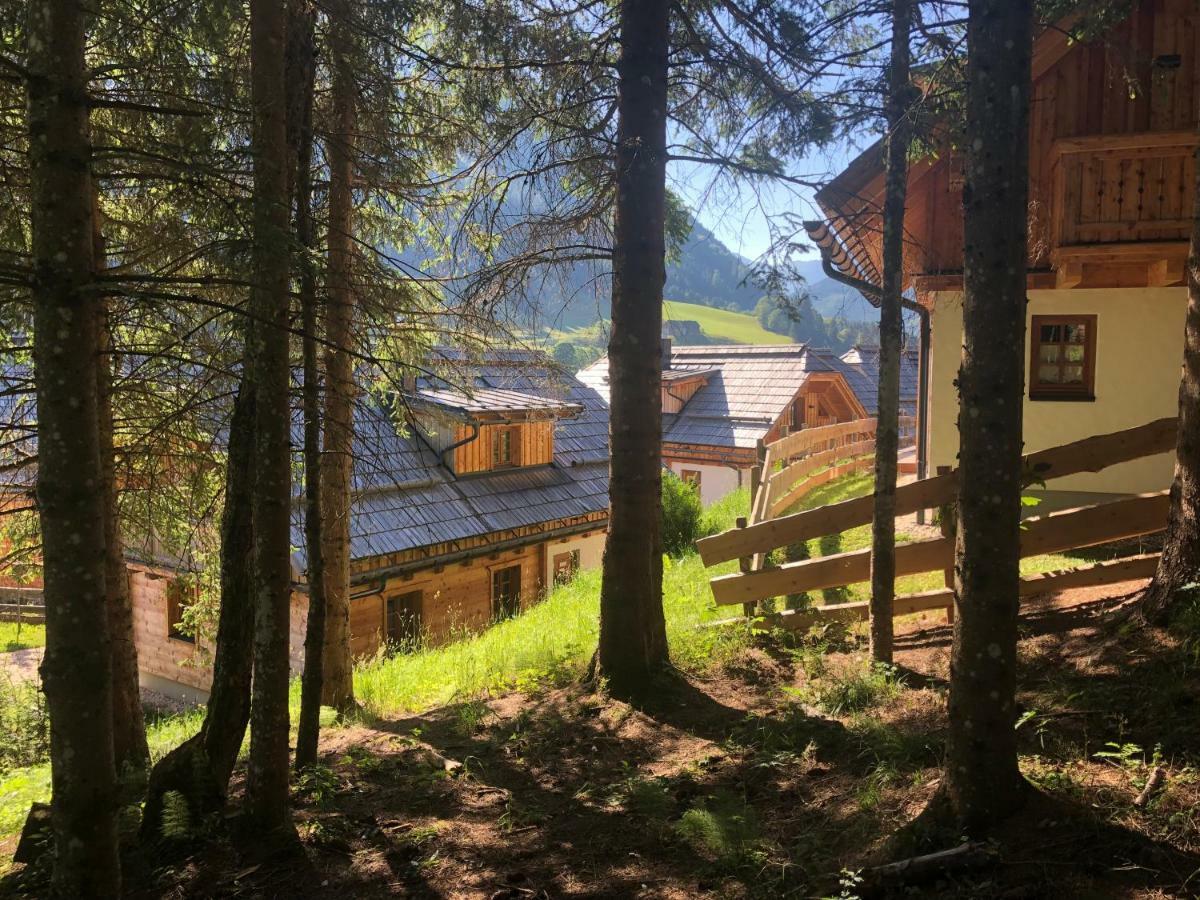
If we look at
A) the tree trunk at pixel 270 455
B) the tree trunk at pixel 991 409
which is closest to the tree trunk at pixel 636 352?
the tree trunk at pixel 270 455

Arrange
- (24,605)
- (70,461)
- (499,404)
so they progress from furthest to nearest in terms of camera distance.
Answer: (24,605), (499,404), (70,461)

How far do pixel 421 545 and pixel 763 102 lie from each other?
11.5 metres

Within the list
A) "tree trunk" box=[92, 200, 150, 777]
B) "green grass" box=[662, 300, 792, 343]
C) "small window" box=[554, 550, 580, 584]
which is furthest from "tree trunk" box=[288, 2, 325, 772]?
"green grass" box=[662, 300, 792, 343]

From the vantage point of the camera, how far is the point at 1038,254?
10398 mm

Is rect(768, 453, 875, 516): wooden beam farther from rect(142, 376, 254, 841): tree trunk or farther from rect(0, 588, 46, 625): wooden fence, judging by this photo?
rect(0, 588, 46, 625): wooden fence

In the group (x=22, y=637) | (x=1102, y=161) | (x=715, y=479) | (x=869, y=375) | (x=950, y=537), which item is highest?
(x=1102, y=161)

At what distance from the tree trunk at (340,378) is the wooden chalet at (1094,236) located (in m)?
5.82

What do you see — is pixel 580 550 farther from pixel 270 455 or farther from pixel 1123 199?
pixel 270 455

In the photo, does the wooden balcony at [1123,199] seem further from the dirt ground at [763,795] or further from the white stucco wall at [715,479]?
the white stucco wall at [715,479]

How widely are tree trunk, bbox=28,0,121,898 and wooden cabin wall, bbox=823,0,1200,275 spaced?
699 centimetres

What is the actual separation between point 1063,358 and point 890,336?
7380mm

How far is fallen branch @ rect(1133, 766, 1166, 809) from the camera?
363 centimetres

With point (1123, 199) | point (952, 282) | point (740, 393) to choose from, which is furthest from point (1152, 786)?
point (740, 393)

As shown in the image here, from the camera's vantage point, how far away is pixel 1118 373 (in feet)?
38.8
